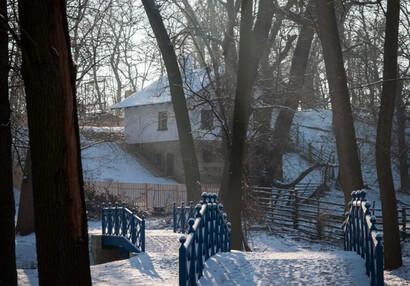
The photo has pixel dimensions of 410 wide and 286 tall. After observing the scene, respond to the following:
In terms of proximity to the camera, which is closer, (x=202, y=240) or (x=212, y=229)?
→ (x=202, y=240)

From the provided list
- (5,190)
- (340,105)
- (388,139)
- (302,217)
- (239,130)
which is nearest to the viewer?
(5,190)

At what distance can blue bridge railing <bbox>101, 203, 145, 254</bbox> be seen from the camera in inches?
751

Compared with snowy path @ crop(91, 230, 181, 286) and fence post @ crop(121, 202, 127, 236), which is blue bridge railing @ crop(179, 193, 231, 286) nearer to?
snowy path @ crop(91, 230, 181, 286)

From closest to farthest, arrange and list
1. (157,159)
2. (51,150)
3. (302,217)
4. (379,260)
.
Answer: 1. (51,150)
2. (379,260)
3. (302,217)
4. (157,159)

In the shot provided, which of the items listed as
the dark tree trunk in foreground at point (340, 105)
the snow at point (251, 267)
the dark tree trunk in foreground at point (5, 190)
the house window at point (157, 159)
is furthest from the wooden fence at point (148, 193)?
the dark tree trunk in foreground at point (5, 190)

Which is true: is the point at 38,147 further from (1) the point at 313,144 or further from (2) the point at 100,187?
(1) the point at 313,144

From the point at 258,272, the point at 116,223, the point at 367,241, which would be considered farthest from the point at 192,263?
the point at 116,223

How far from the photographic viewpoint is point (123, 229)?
21312mm

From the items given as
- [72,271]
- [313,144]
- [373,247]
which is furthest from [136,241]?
[313,144]

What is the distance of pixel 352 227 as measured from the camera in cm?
1184

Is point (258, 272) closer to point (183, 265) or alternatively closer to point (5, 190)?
point (183, 265)

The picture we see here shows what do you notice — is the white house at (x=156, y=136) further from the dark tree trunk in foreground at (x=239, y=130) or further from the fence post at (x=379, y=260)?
the fence post at (x=379, y=260)

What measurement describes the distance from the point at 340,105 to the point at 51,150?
10520 mm

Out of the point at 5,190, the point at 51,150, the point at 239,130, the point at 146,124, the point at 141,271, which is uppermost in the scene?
the point at 146,124
